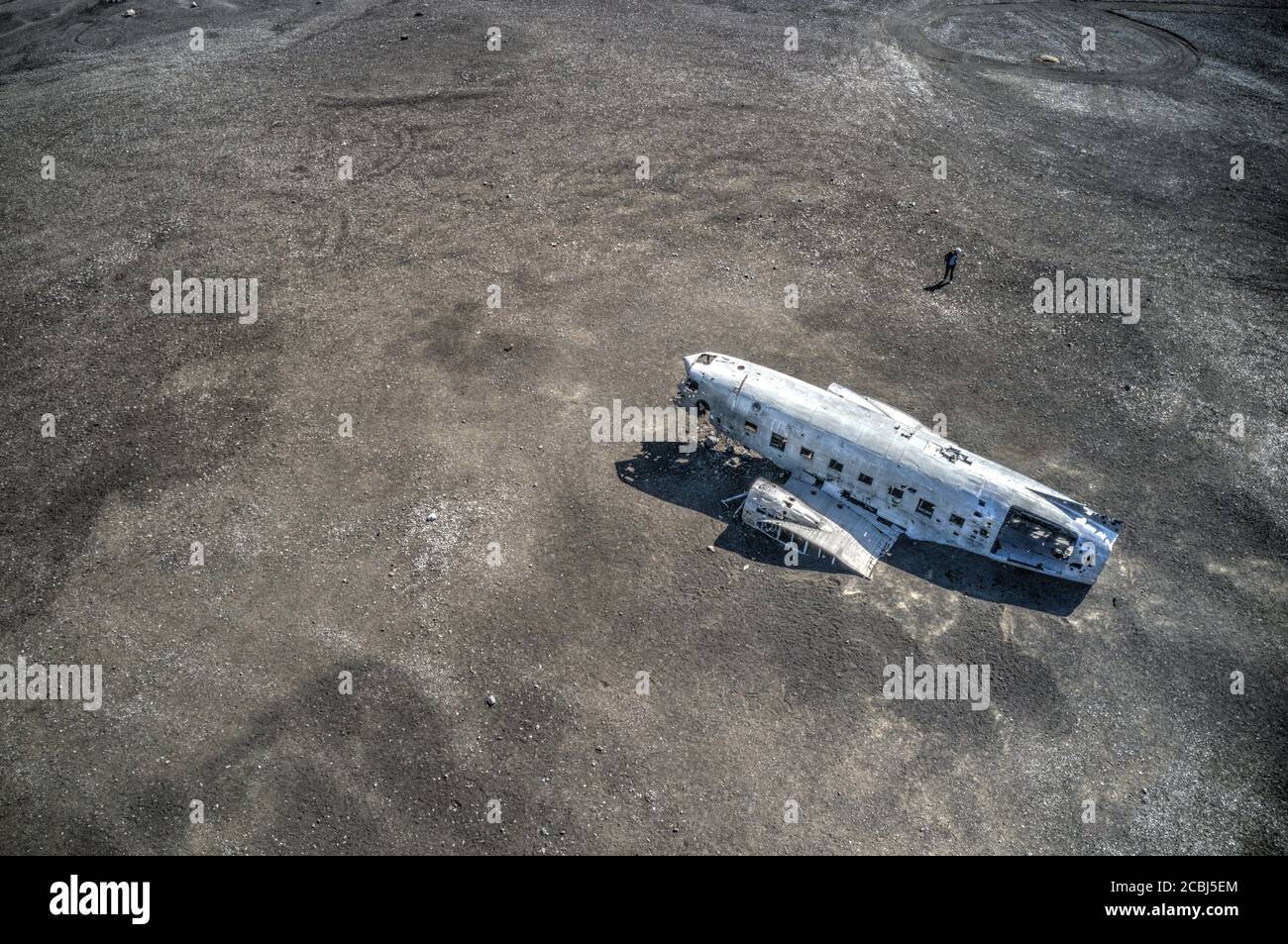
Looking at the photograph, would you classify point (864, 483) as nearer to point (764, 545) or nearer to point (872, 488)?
point (872, 488)

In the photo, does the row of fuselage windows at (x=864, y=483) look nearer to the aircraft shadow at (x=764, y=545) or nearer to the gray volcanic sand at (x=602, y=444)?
the aircraft shadow at (x=764, y=545)

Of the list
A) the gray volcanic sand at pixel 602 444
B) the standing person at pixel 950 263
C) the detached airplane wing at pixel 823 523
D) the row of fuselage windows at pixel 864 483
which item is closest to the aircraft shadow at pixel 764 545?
the gray volcanic sand at pixel 602 444

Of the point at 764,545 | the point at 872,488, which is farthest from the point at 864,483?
the point at 764,545

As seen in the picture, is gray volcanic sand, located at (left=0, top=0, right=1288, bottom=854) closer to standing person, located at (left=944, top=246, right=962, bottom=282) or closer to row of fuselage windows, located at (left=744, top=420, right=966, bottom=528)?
standing person, located at (left=944, top=246, right=962, bottom=282)

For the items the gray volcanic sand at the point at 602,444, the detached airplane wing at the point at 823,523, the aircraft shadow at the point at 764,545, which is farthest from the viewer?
the detached airplane wing at the point at 823,523

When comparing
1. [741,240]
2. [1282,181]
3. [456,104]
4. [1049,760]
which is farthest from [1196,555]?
[456,104]

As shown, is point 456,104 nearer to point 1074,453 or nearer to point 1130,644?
point 1074,453
